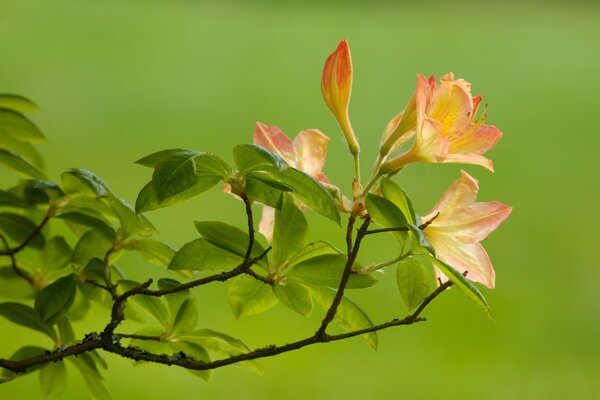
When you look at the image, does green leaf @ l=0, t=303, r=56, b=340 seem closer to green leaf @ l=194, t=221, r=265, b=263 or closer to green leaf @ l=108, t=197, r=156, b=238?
green leaf @ l=108, t=197, r=156, b=238

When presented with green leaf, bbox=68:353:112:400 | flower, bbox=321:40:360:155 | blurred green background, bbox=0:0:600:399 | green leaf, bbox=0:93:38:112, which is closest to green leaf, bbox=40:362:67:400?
green leaf, bbox=68:353:112:400

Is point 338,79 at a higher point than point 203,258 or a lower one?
higher

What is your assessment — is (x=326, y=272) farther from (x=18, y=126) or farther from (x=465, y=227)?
(x=18, y=126)

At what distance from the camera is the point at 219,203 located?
2.28 meters

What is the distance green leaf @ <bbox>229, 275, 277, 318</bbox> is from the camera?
0.65m

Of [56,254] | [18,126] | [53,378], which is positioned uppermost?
[18,126]

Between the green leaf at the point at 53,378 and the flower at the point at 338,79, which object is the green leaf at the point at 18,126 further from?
the flower at the point at 338,79

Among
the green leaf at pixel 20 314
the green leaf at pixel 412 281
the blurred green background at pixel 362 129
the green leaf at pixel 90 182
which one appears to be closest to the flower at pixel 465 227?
the green leaf at pixel 412 281

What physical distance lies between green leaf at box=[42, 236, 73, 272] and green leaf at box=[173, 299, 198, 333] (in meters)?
0.17

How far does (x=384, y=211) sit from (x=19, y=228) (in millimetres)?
420

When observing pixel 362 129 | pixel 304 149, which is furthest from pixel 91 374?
pixel 362 129

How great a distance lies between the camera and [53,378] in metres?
0.78

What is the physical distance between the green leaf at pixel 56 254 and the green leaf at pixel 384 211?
376 millimetres

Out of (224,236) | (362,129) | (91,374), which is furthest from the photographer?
(362,129)
